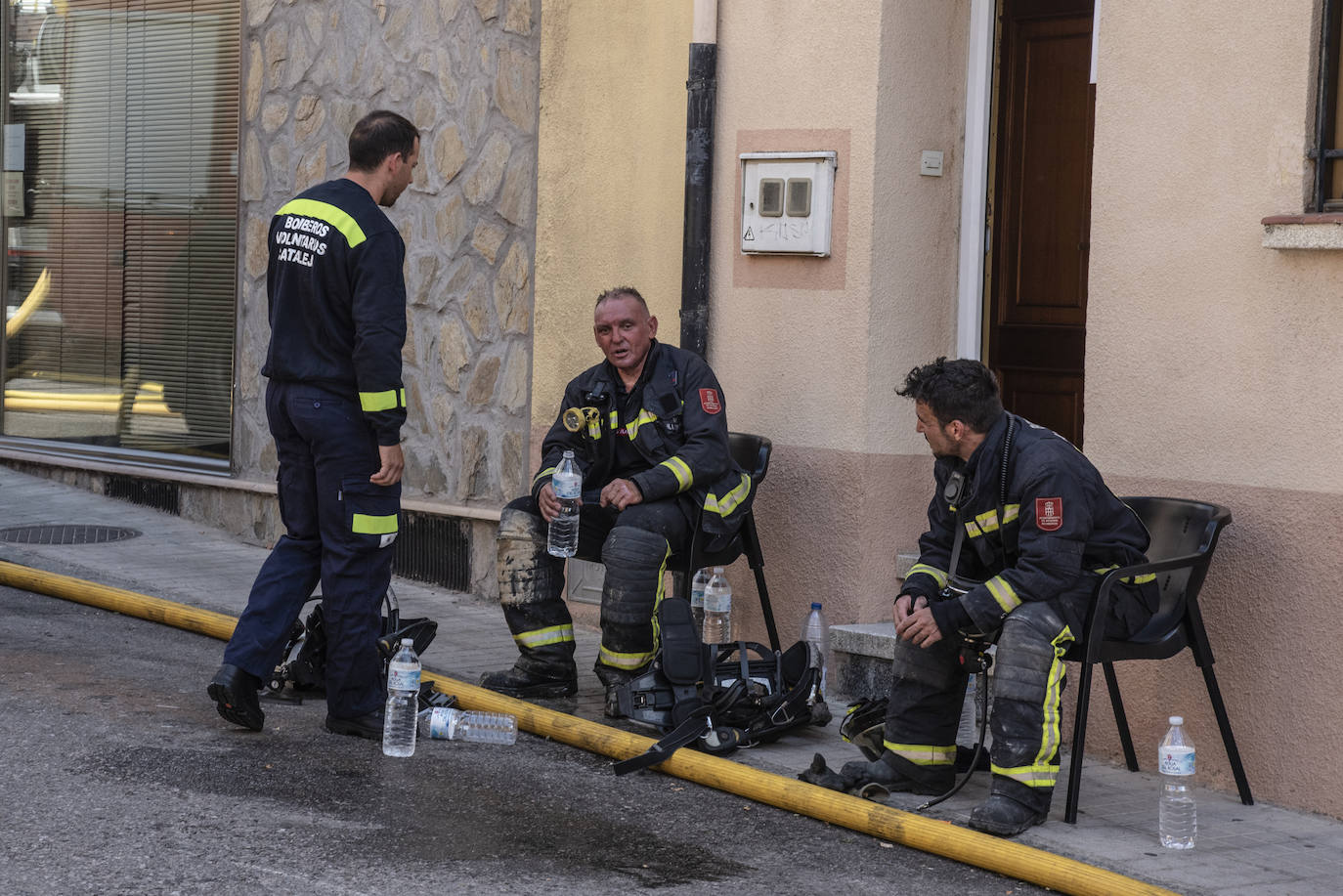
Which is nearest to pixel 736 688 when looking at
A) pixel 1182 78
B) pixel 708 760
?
pixel 708 760

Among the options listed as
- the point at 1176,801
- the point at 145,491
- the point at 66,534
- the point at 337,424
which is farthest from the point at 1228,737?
the point at 145,491

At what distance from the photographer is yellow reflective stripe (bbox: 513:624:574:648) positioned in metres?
7.05

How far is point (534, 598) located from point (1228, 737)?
268cm

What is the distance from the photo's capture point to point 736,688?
638 centimetres

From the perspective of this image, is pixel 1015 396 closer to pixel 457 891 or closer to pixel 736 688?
pixel 736 688

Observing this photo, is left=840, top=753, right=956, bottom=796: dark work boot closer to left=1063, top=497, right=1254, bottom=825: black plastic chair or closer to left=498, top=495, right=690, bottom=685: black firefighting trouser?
left=1063, top=497, right=1254, bottom=825: black plastic chair

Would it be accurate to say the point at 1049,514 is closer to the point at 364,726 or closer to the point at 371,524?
the point at 371,524

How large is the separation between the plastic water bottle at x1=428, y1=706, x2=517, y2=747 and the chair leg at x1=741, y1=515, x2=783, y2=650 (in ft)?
4.36

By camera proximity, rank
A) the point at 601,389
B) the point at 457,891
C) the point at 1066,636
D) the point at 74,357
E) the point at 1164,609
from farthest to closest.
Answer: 1. the point at 74,357
2. the point at 601,389
3. the point at 1164,609
4. the point at 1066,636
5. the point at 457,891

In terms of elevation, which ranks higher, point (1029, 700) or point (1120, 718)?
point (1029, 700)

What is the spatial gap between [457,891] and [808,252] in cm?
360

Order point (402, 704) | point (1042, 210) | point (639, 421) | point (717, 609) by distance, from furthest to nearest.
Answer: point (1042, 210) < point (717, 609) < point (639, 421) < point (402, 704)

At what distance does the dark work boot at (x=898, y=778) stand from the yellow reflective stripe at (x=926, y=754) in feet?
0.07

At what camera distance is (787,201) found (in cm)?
751
